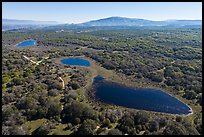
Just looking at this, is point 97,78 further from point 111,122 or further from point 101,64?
point 111,122

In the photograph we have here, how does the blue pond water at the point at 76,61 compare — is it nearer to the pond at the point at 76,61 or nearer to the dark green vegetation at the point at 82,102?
the pond at the point at 76,61

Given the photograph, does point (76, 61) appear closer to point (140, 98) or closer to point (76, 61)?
point (76, 61)

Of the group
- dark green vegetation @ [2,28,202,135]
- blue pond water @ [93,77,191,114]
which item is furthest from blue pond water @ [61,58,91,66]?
blue pond water @ [93,77,191,114]

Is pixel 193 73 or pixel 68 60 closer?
pixel 193 73

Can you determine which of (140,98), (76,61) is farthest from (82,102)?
(76,61)

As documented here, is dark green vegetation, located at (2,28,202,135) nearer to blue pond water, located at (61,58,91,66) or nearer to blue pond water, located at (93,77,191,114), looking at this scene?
blue pond water, located at (93,77,191,114)

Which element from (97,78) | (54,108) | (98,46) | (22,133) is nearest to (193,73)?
(97,78)

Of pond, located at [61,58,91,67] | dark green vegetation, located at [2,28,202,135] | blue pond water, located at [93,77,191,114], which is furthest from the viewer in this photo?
pond, located at [61,58,91,67]

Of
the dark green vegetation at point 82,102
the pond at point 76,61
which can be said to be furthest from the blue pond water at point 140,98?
the pond at point 76,61
